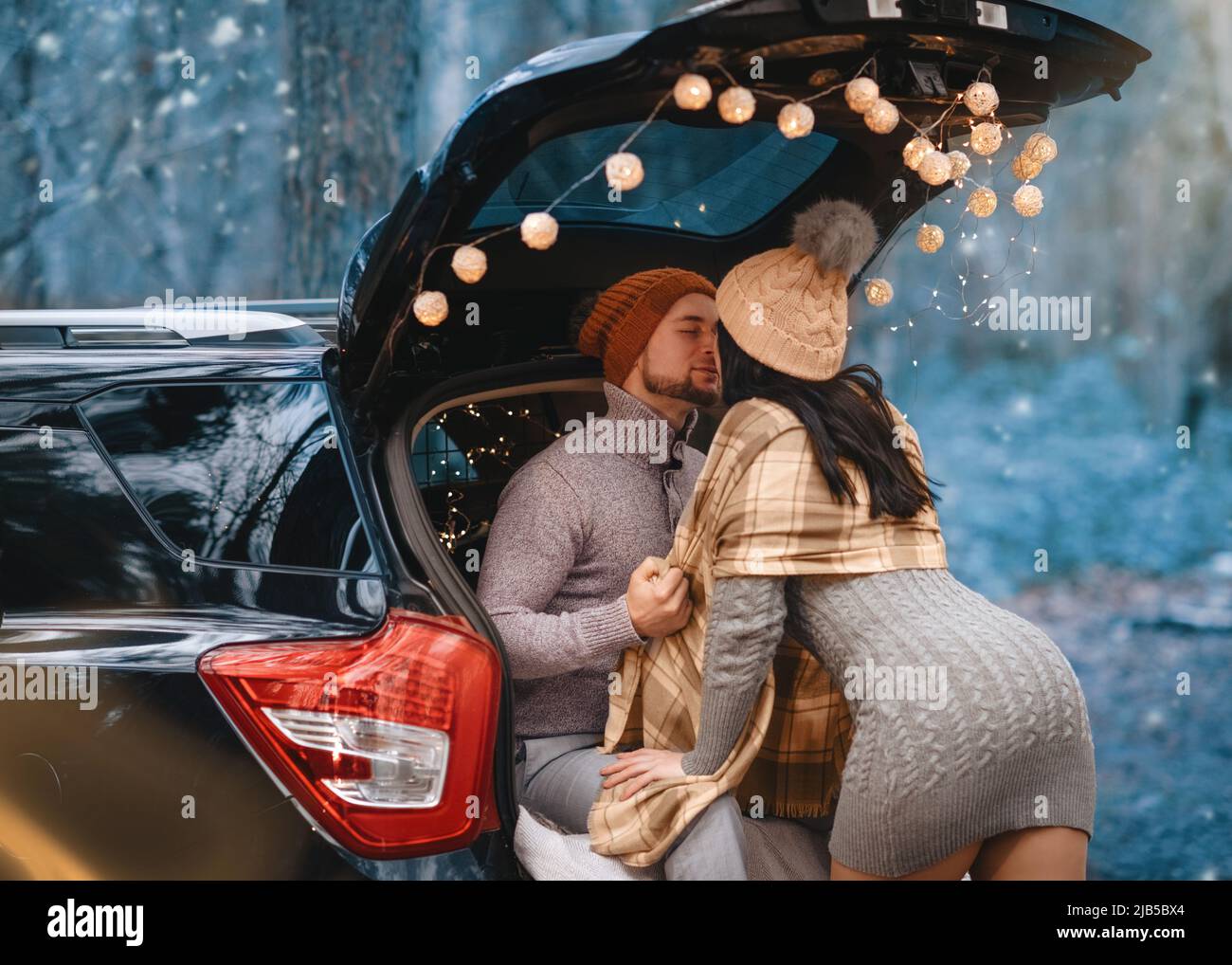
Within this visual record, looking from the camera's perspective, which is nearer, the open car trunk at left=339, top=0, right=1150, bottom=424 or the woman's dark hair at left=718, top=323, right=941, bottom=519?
the open car trunk at left=339, top=0, right=1150, bottom=424

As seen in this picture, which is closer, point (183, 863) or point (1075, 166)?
point (183, 863)

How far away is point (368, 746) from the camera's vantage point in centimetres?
157

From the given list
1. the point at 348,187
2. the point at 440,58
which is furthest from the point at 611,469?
the point at 440,58

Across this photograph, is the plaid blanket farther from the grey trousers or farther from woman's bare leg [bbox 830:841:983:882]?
woman's bare leg [bbox 830:841:983:882]

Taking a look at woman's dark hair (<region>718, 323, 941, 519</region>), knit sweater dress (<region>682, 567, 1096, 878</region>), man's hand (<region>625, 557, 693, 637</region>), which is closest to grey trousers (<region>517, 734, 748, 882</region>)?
knit sweater dress (<region>682, 567, 1096, 878</region>)

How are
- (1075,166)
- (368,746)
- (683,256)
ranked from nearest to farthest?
(368,746) → (683,256) → (1075,166)

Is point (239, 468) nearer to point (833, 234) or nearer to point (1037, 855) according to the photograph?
point (833, 234)

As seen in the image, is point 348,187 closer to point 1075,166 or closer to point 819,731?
point 1075,166

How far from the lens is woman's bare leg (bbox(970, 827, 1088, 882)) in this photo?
1704mm

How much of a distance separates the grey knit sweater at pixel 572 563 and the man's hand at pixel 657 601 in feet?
0.11

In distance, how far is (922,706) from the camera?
5.31 feet

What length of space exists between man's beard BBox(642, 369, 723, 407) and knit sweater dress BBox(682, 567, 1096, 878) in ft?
2.33

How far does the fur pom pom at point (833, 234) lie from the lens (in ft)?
6.12
